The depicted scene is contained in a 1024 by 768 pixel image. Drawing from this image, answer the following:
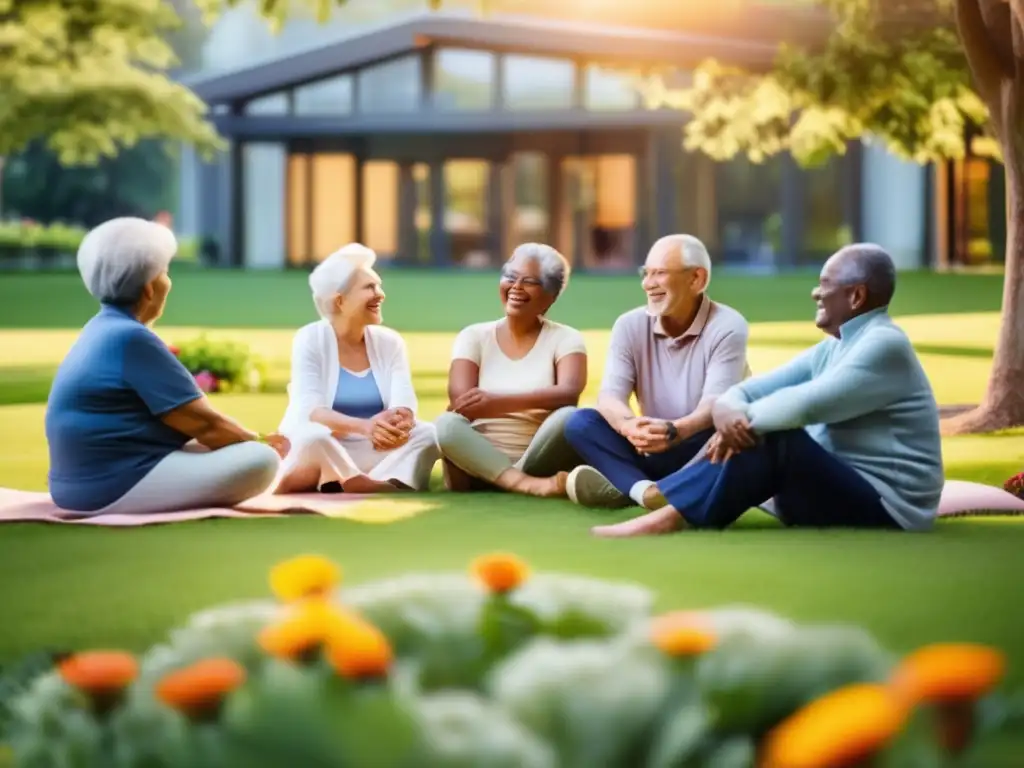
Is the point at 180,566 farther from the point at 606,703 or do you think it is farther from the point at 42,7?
the point at 42,7

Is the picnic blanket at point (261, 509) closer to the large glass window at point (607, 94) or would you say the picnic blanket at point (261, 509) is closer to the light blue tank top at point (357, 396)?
the light blue tank top at point (357, 396)

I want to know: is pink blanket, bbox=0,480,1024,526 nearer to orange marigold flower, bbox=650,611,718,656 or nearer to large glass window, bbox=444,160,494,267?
orange marigold flower, bbox=650,611,718,656

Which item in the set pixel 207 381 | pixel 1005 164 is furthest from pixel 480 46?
pixel 1005 164

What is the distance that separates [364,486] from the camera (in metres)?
8.55

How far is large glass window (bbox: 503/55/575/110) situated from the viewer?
131 ft

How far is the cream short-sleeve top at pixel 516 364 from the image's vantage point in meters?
8.38

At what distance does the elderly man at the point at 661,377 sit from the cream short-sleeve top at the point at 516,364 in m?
0.51

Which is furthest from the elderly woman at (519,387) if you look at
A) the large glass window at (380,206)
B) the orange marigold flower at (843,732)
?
the large glass window at (380,206)

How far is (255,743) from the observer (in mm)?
3121

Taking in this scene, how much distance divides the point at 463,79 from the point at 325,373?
32963mm

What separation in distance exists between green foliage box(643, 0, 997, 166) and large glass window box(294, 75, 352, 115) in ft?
79.6

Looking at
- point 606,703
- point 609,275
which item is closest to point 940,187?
point 609,275

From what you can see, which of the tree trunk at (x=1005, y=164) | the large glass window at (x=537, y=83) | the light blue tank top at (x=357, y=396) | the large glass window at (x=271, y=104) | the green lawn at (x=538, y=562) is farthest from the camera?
the large glass window at (x=271, y=104)

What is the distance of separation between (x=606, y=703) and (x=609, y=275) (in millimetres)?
34848
